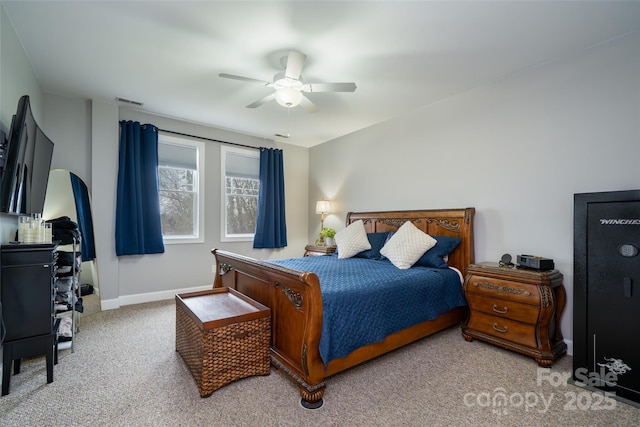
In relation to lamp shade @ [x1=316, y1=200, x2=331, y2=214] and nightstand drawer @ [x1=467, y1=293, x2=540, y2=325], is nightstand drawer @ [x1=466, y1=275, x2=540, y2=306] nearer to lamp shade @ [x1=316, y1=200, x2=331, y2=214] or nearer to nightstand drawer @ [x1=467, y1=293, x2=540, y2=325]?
nightstand drawer @ [x1=467, y1=293, x2=540, y2=325]

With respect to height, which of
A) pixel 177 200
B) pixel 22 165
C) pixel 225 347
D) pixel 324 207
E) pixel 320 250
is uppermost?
pixel 22 165

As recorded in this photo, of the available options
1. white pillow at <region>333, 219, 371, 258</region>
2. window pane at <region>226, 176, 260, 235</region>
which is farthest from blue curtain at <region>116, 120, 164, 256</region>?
white pillow at <region>333, 219, 371, 258</region>

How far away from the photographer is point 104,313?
3697 millimetres

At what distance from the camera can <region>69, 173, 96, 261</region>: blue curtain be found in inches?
145

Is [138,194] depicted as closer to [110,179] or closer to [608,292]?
[110,179]

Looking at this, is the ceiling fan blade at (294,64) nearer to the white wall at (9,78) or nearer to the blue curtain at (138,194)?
the white wall at (9,78)

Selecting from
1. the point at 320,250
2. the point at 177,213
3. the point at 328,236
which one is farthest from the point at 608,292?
the point at 177,213

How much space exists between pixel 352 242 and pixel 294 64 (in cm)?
235

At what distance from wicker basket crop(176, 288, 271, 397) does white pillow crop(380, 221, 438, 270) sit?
5.50ft

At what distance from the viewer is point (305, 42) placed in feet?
8.18

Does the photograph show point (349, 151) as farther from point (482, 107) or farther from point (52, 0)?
point (52, 0)

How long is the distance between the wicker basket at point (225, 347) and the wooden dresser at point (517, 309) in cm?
198

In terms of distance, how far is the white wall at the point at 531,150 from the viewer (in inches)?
95.3

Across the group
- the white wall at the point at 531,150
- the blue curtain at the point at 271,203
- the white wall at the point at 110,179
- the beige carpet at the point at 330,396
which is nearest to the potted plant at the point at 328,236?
the blue curtain at the point at 271,203
